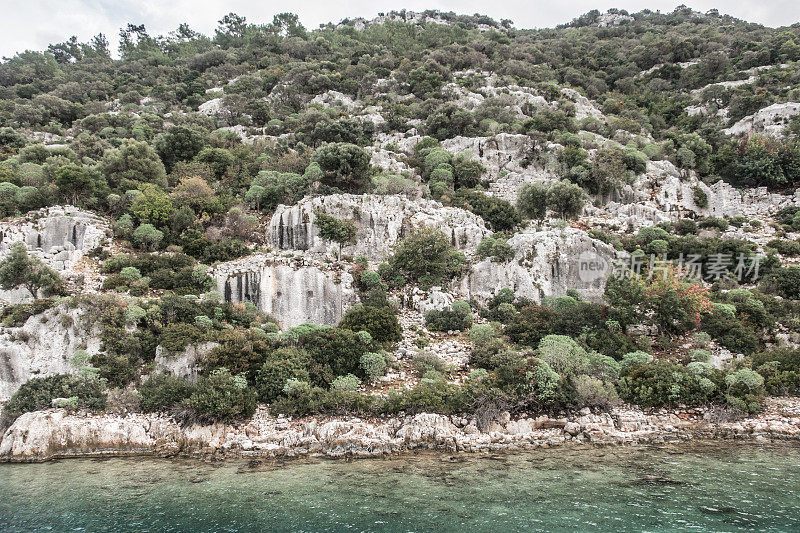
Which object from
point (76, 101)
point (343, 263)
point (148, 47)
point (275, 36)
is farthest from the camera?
point (148, 47)

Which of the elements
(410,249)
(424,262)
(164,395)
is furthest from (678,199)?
(164,395)

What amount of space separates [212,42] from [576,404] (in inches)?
4859

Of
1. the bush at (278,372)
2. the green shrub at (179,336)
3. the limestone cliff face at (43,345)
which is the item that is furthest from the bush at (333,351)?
the limestone cliff face at (43,345)

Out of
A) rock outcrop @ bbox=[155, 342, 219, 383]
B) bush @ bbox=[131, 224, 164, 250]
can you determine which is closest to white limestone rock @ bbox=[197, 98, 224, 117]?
bush @ bbox=[131, 224, 164, 250]

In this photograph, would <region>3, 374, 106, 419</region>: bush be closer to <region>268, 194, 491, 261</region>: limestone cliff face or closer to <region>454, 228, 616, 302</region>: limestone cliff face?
<region>268, 194, 491, 261</region>: limestone cliff face

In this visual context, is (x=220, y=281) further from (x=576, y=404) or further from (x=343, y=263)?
(x=576, y=404)

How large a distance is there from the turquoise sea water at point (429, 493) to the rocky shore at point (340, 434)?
108 cm

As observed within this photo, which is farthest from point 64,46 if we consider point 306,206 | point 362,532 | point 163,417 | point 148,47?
point 362,532

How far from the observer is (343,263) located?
3509 centimetres

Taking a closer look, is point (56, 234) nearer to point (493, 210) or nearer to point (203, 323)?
point (203, 323)

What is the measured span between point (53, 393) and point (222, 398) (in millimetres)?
9069

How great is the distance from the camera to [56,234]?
33.3 metres

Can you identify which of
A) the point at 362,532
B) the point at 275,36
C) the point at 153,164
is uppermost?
the point at 275,36

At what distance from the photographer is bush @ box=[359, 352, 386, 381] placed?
2491 centimetres
